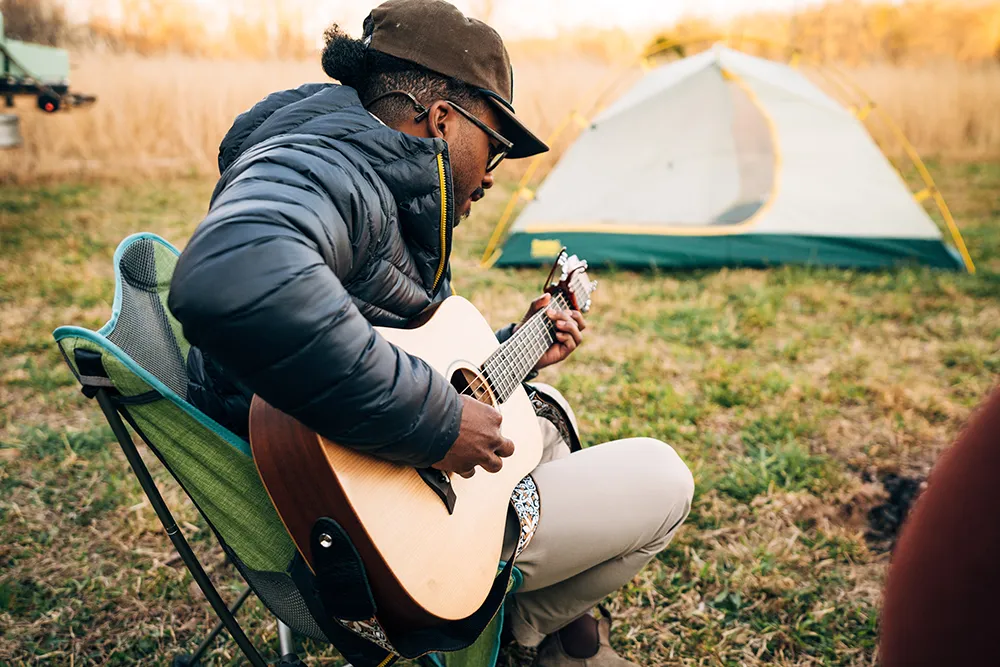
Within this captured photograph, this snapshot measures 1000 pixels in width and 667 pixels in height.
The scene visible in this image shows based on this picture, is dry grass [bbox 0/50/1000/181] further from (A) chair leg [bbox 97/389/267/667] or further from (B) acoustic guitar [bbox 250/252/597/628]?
(A) chair leg [bbox 97/389/267/667]

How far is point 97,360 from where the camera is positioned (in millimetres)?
Answer: 1124

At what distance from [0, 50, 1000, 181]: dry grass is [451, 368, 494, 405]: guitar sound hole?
751 cm

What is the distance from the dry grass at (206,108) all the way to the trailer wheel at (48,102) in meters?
2.39

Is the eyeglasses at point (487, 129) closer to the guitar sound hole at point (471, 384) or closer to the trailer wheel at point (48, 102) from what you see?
the guitar sound hole at point (471, 384)

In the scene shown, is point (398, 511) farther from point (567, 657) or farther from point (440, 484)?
point (567, 657)

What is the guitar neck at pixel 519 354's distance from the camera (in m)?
1.59

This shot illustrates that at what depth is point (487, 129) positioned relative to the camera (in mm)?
1475

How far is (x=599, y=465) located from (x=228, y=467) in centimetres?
80

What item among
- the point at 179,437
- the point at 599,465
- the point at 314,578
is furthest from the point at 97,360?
the point at 599,465

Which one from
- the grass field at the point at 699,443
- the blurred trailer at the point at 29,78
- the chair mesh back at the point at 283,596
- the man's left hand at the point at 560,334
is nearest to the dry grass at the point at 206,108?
the blurred trailer at the point at 29,78

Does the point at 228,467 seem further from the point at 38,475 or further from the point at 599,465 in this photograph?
the point at 38,475

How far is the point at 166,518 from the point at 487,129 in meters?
0.99

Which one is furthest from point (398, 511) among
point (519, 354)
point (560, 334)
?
point (560, 334)

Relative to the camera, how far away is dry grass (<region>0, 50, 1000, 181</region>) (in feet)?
28.0
